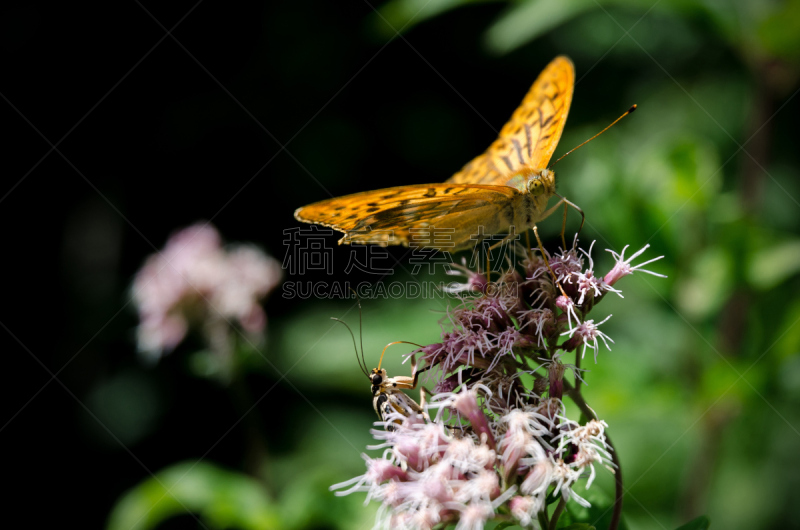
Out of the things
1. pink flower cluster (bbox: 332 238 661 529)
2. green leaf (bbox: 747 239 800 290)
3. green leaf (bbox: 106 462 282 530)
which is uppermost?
green leaf (bbox: 747 239 800 290)

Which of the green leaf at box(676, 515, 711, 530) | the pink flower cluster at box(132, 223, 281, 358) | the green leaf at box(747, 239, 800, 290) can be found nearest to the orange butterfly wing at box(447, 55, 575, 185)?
the green leaf at box(747, 239, 800, 290)

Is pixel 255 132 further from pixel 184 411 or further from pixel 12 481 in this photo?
pixel 12 481

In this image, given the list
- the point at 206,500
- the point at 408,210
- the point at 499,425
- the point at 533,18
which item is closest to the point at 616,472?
the point at 499,425

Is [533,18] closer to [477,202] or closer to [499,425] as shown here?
[477,202]

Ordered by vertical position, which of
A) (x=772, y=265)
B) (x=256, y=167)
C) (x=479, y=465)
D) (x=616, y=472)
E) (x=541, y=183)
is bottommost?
(x=256, y=167)

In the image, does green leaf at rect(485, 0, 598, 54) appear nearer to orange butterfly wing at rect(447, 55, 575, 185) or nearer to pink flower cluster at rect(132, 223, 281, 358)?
orange butterfly wing at rect(447, 55, 575, 185)

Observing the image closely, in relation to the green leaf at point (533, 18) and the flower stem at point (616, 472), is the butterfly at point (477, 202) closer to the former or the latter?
the green leaf at point (533, 18)

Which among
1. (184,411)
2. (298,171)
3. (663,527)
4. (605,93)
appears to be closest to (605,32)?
(605,93)
